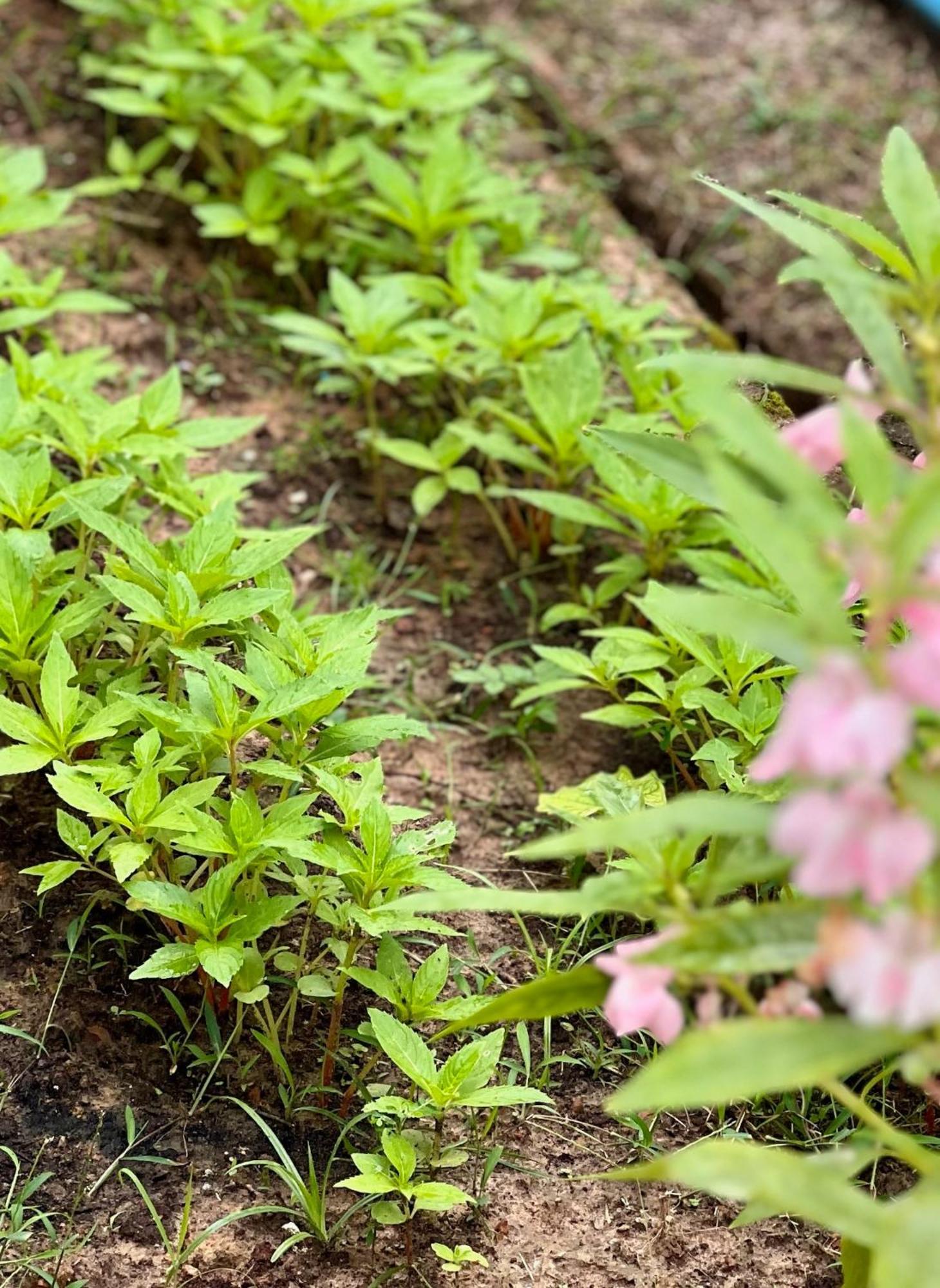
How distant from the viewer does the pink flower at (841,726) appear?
885 millimetres

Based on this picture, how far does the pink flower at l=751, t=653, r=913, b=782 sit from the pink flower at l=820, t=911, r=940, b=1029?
11 centimetres

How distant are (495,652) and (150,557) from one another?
2.72 feet

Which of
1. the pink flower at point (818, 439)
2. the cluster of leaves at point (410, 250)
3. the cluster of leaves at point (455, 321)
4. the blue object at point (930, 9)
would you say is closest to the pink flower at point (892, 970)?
the pink flower at point (818, 439)

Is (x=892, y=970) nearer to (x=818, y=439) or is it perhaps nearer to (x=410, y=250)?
(x=818, y=439)

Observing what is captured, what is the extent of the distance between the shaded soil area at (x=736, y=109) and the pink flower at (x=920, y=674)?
2.63m

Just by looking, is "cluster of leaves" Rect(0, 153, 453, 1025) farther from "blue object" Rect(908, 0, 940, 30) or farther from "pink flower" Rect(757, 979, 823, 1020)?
"blue object" Rect(908, 0, 940, 30)

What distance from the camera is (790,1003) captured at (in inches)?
43.0

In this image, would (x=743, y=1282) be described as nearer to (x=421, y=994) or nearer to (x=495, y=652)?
(x=421, y=994)

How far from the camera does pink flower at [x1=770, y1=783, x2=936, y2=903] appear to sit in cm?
90

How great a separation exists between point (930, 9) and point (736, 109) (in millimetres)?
806

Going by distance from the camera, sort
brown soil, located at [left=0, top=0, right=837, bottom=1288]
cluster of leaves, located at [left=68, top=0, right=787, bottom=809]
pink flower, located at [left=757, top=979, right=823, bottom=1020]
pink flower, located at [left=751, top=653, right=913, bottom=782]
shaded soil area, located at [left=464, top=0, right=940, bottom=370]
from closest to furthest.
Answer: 1. pink flower, located at [left=751, top=653, right=913, bottom=782]
2. pink flower, located at [left=757, top=979, right=823, bottom=1020]
3. brown soil, located at [left=0, top=0, right=837, bottom=1288]
4. cluster of leaves, located at [left=68, top=0, right=787, bottom=809]
5. shaded soil area, located at [left=464, top=0, right=940, bottom=370]

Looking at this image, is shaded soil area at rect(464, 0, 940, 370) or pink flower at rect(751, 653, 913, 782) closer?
pink flower at rect(751, 653, 913, 782)

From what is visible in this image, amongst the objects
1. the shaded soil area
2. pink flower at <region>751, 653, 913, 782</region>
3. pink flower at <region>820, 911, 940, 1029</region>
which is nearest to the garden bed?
pink flower at <region>820, 911, 940, 1029</region>

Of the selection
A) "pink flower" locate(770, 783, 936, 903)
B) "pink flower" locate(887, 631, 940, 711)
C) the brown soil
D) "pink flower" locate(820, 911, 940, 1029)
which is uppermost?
"pink flower" locate(887, 631, 940, 711)
